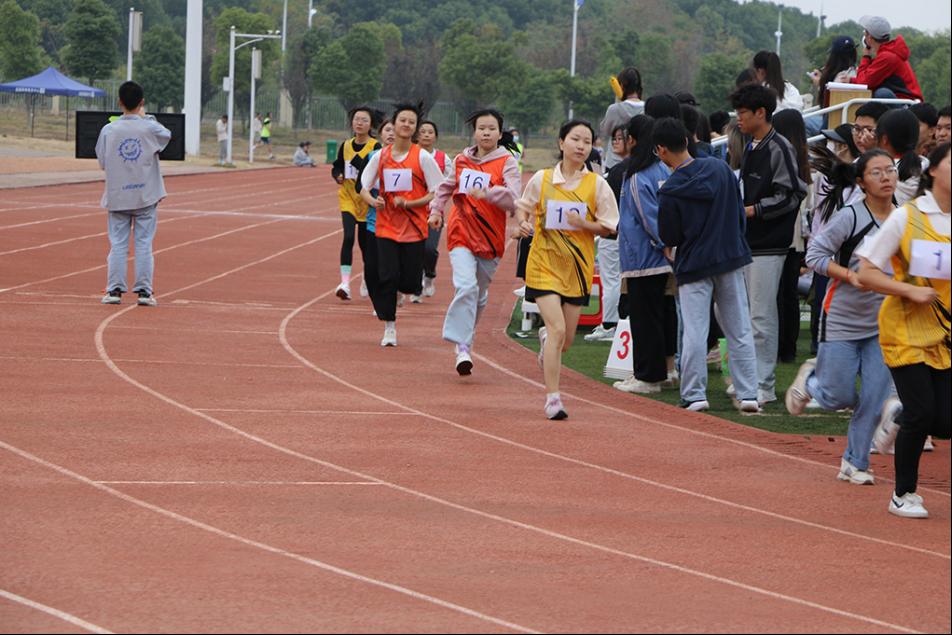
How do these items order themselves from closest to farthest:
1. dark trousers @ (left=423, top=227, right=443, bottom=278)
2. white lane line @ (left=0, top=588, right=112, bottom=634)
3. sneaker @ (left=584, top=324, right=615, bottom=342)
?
white lane line @ (left=0, top=588, right=112, bottom=634) → sneaker @ (left=584, top=324, right=615, bottom=342) → dark trousers @ (left=423, top=227, right=443, bottom=278)

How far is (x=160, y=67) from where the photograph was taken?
243ft

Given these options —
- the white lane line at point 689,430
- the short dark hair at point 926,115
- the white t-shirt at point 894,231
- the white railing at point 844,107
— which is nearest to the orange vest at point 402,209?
the white lane line at point 689,430

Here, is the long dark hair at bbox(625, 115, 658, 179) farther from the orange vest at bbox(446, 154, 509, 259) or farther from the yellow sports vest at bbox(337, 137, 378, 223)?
the yellow sports vest at bbox(337, 137, 378, 223)

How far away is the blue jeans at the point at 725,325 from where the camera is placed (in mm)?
9930

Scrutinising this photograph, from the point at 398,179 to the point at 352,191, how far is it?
3605 mm

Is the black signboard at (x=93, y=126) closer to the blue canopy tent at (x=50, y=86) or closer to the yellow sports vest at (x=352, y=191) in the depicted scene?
the yellow sports vest at (x=352, y=191)

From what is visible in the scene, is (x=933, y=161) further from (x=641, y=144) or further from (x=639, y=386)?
(x=639, y=386)

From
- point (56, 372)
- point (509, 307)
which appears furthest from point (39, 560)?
point (509, 307)

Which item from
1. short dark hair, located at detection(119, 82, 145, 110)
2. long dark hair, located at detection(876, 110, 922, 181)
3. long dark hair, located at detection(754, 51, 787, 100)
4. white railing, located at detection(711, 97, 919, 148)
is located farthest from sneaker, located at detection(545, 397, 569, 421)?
short dark hair, located at detection(119, 82, 145, 110)

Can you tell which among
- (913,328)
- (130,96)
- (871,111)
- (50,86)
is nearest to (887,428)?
(913,328)

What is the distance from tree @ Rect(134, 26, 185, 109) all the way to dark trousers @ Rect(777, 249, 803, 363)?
64.4m

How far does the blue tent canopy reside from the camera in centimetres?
5778

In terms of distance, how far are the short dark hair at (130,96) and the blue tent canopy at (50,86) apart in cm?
4492

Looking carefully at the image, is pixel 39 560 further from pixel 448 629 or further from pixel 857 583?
Result: pixel 857 583
